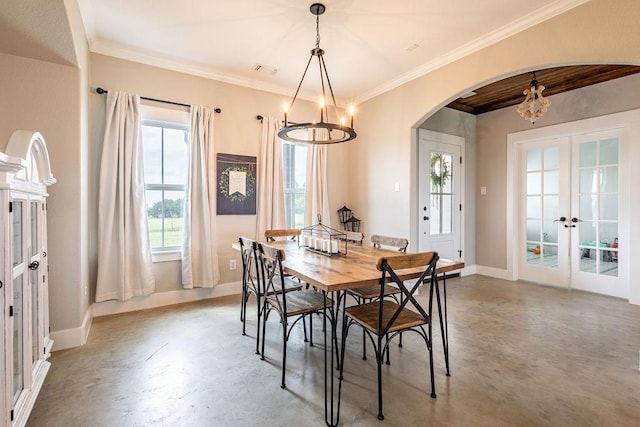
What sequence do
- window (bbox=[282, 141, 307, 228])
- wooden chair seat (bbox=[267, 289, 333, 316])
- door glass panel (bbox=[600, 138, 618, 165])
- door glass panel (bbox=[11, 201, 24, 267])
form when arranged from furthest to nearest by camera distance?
window (bbox=[282, 141, 307, 228]) → door glass panel (bbox=[600, 138, 618, 165]) → wooden chair seat (bbox=[267, 289, 333, 316]) → door glass panel (bbox=[11, 201, 24, 267])

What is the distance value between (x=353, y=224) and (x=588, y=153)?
10.6 ft

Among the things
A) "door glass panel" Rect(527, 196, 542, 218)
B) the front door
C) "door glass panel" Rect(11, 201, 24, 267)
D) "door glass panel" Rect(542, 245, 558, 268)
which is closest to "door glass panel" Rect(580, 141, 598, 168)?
"door glass panel" Rect(527, 196, 542, 218)

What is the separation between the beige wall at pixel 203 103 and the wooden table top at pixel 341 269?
154 centimetres

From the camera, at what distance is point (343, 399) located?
183cm

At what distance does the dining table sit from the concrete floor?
0.09 meters

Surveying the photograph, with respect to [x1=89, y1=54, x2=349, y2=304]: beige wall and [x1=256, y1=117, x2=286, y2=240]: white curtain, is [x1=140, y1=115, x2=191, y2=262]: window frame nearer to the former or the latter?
[x1=89, y1=54, x2=349, y2=304]: beige wall

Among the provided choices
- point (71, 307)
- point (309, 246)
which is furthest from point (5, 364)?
point (309, 246)

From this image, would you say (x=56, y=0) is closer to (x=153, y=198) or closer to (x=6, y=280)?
(x=6, y=280)

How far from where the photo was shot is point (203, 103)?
12.1ft

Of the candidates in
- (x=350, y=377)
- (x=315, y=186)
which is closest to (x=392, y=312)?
(x=350, y=377)

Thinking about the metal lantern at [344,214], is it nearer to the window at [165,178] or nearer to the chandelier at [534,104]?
the window at [165,178]

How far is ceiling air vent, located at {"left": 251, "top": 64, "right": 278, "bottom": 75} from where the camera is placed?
3616 mm

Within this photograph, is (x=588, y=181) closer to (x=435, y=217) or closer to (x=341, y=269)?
(x=435, y=217)

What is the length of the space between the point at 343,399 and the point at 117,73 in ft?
12.2
